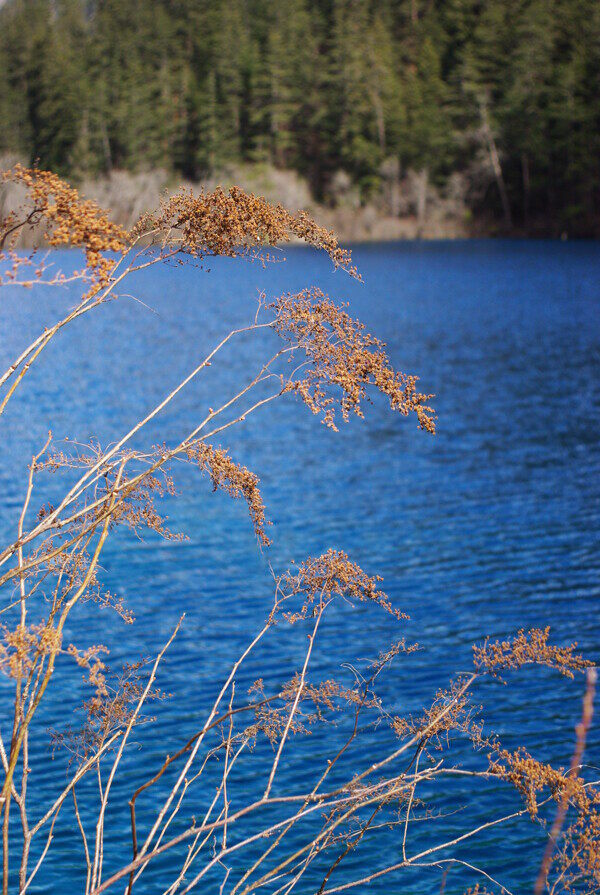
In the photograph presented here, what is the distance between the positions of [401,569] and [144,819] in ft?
22.4

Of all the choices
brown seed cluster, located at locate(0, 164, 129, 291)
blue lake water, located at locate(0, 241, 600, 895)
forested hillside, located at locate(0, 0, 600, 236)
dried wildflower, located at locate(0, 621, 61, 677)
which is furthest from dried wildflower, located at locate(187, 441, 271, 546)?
forested hillside, located at locate(0, 0, 600, 236)

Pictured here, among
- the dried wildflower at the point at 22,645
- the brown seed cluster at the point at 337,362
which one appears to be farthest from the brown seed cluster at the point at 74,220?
the dried wildflower at the point at 22,645

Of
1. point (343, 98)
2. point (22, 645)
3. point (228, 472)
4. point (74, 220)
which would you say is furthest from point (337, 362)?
point (343, 98)

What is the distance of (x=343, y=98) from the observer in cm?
8944

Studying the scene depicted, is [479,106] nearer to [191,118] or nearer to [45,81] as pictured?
[191,118]

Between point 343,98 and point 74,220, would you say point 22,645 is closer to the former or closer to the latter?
point 74,220

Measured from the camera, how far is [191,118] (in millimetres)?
97000

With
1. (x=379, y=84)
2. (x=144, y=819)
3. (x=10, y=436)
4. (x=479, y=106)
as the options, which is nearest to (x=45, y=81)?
(x=379, y=84)

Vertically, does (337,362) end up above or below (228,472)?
above

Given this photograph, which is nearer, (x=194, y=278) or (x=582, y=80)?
(x=194, y=278)

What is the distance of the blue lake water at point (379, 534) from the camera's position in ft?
31.5

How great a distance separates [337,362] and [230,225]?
0.79 m

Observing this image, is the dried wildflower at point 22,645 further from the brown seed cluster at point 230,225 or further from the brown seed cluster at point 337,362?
the brown seed cluster at point 230,225

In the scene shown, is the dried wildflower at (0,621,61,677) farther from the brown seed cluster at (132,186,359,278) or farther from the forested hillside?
the forested hillside
